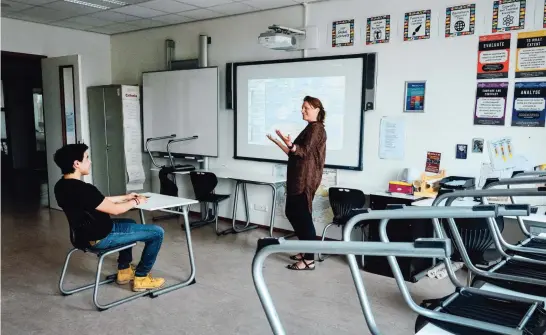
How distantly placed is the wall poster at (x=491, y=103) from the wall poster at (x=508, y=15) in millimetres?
497

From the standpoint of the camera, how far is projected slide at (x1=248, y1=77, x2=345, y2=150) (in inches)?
196

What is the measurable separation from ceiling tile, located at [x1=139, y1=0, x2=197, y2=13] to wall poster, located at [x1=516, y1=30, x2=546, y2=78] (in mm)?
3734

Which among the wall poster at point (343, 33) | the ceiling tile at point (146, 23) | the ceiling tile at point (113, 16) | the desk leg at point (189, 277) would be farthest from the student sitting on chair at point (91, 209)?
the ceiling tile at point (146, 23)

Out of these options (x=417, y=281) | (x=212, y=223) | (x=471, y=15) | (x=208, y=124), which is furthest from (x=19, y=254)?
(x=471, y=15)

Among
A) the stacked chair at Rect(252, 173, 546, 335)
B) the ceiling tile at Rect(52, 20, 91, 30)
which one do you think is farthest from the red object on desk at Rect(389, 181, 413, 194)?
the ceiling tile at Rect(52, 20, 91, 30)

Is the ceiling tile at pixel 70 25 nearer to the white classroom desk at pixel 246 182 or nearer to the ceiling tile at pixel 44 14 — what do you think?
the ceiling tile at pixel 44 14

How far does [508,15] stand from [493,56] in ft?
1.19

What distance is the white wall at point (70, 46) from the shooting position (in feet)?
21.1

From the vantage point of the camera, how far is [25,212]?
675 cm

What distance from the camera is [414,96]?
14.6 feet

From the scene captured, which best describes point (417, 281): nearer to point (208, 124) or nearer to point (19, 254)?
point (208, 124)

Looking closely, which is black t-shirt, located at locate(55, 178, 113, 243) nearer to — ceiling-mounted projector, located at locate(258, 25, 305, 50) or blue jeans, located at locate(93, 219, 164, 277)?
blue jeans, located at locate(93, 219, 164, 277)

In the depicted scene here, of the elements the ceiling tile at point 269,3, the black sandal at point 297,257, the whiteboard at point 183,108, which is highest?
the ceiling tile at point 269,3

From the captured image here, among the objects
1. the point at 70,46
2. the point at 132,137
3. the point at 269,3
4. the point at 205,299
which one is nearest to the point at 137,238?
the point at 205,299
